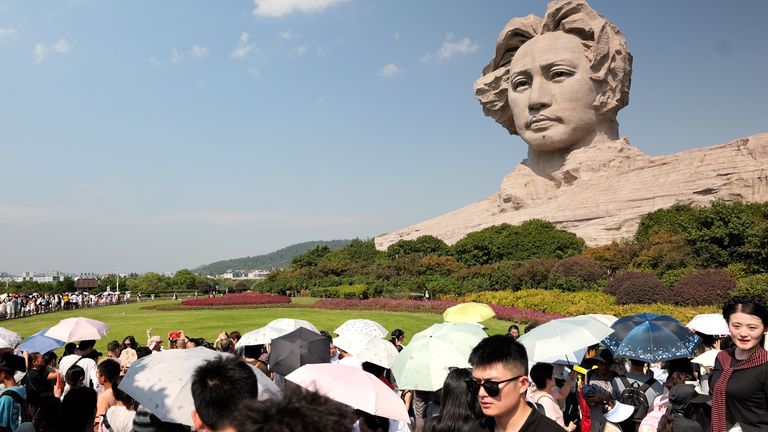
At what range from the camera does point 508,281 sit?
24.7 m

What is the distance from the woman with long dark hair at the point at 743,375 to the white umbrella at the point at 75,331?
7.36 meters

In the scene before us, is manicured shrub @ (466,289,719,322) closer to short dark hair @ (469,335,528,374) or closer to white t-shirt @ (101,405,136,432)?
short dark hair @ (469,335,528,374)

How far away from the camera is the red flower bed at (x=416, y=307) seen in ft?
60.4

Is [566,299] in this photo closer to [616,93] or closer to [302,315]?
[302,315]

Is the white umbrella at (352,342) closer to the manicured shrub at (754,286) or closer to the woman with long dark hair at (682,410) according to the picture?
the woman with long dark hair at (682,410)

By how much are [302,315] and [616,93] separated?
32.0 meters

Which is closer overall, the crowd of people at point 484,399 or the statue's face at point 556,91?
the crowd of people at point 484,399

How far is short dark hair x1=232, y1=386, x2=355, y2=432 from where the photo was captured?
1.63 m

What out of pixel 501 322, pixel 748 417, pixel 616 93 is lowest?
pixel 501 322

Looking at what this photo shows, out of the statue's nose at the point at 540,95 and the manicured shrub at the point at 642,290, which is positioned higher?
the statue's nose at the point at 540,95

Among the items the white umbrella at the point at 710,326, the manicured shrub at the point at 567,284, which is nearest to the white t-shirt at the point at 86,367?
the white umbrella at the point at 710,326

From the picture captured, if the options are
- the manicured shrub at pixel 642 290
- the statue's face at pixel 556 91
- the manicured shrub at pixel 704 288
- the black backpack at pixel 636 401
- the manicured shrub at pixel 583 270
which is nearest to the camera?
the black backpack at pixel 636 401

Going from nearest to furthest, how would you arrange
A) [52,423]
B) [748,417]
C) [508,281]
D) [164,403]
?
1. [164,403]
2. [748,417]
3. [52,423]
4. [508,281]

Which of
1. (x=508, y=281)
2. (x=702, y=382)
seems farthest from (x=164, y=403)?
(x=508, y=281)
